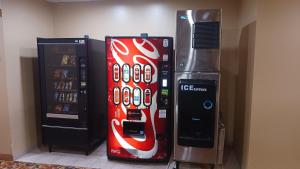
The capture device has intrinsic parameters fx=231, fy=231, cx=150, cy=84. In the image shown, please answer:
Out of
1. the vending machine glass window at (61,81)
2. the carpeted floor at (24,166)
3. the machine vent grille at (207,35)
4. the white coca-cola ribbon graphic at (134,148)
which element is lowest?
the carpeted floor at (24,166)

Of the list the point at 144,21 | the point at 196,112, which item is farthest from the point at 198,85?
the point at 144,21

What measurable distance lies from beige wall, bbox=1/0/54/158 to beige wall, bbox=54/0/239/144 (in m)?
0.54

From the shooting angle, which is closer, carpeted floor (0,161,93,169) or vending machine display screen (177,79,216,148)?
vending machine display screen (177,79,216,148)

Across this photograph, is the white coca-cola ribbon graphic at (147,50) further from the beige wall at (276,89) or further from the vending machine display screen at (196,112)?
the beige wall at (276,89)

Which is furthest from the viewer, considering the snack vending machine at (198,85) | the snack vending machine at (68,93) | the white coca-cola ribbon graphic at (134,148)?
the snack vending machine at (68,93)

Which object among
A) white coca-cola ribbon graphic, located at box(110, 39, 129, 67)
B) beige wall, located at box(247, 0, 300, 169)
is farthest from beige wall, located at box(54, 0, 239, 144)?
beige wall, located at box(247, 0, 300, 169)

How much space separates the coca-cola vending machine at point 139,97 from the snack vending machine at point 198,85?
0.72 feet

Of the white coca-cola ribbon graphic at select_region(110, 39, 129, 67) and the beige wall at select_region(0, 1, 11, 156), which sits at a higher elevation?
the white coca-cola ribbon graphic at select_region(110, 39, 129, 67)

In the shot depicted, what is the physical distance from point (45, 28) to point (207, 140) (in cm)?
309

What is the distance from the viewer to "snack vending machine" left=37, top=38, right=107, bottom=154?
330cm

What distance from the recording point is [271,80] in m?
2.47

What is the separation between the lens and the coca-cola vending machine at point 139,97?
2.99 meters

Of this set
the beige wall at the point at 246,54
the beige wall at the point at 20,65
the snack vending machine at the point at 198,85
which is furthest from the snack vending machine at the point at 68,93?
the beige wall at the point at 246,54

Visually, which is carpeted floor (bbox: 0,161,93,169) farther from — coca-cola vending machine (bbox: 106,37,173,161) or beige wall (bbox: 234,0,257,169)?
beige wall (bbox: 234,0,257,169)
